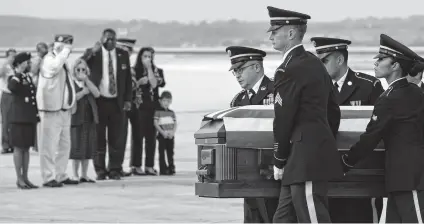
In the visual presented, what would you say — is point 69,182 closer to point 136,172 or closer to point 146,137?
point 136,172

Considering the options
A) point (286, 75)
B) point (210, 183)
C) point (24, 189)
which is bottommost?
point (24, 189)

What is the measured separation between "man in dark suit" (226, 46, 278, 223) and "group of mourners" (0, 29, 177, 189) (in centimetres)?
571

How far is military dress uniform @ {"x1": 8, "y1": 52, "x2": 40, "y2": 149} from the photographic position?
14328mm

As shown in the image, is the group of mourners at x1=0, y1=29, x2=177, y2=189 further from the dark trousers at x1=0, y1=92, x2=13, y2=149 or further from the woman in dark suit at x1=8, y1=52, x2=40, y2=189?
the dark trousers at x1=0, y1=92, x2=13, y2=149

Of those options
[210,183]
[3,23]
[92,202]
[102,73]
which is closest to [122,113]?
[102,73]

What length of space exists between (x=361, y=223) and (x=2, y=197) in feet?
19.3

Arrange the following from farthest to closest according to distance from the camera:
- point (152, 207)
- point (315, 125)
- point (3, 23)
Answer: point (3, 23)
point (152, 207)
point (315, 125)

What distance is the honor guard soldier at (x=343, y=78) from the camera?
9.09 metres

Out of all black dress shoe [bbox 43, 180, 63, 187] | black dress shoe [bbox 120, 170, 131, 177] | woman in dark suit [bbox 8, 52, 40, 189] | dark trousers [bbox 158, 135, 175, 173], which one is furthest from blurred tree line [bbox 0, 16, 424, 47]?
woman in dark suit [bbox 8, 52, 40, 189]

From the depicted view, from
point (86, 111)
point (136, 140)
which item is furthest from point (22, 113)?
point (136, 140)

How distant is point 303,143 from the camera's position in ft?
25.1

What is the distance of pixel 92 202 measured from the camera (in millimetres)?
13016

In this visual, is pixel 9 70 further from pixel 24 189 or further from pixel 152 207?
pixel 152 207

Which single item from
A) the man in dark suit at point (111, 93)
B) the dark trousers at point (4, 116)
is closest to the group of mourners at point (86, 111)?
the man in dark suit at point (111, 93)
